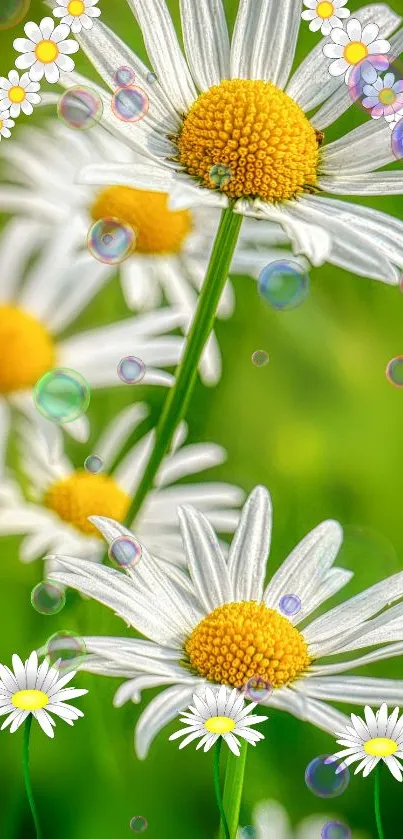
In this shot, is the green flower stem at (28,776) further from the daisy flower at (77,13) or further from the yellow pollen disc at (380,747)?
the daisy flower at (77,13)

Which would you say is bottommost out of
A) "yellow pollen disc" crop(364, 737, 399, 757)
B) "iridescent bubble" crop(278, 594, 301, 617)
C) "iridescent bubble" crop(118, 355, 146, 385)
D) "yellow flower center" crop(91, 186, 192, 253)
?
"yellow pollen disc" crop(364, 737, 399, 757)

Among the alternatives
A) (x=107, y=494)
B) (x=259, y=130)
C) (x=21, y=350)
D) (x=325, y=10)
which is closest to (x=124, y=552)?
(x=107, y=494)

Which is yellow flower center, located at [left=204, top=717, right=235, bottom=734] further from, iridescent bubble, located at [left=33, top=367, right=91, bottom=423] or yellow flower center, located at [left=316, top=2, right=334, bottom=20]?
yellow flower center, located at [left=316, top=2, right=334, bottom=20]

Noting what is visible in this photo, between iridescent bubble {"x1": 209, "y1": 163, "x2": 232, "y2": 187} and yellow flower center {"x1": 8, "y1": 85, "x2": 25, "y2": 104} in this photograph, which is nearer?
iridescent bubble {"x1": 209, "y1": 163, "x2": 232, "y2": 187}

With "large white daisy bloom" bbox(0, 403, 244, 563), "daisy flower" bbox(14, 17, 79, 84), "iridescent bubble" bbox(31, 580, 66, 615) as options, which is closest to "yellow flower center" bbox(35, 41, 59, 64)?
"daisy flower" bbox(14, 17, 79, 84)

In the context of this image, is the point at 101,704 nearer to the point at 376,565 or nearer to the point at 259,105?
the point at 376,565

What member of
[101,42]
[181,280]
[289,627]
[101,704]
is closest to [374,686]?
[289,627]

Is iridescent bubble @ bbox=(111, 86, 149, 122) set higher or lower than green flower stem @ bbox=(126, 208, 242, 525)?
higher
